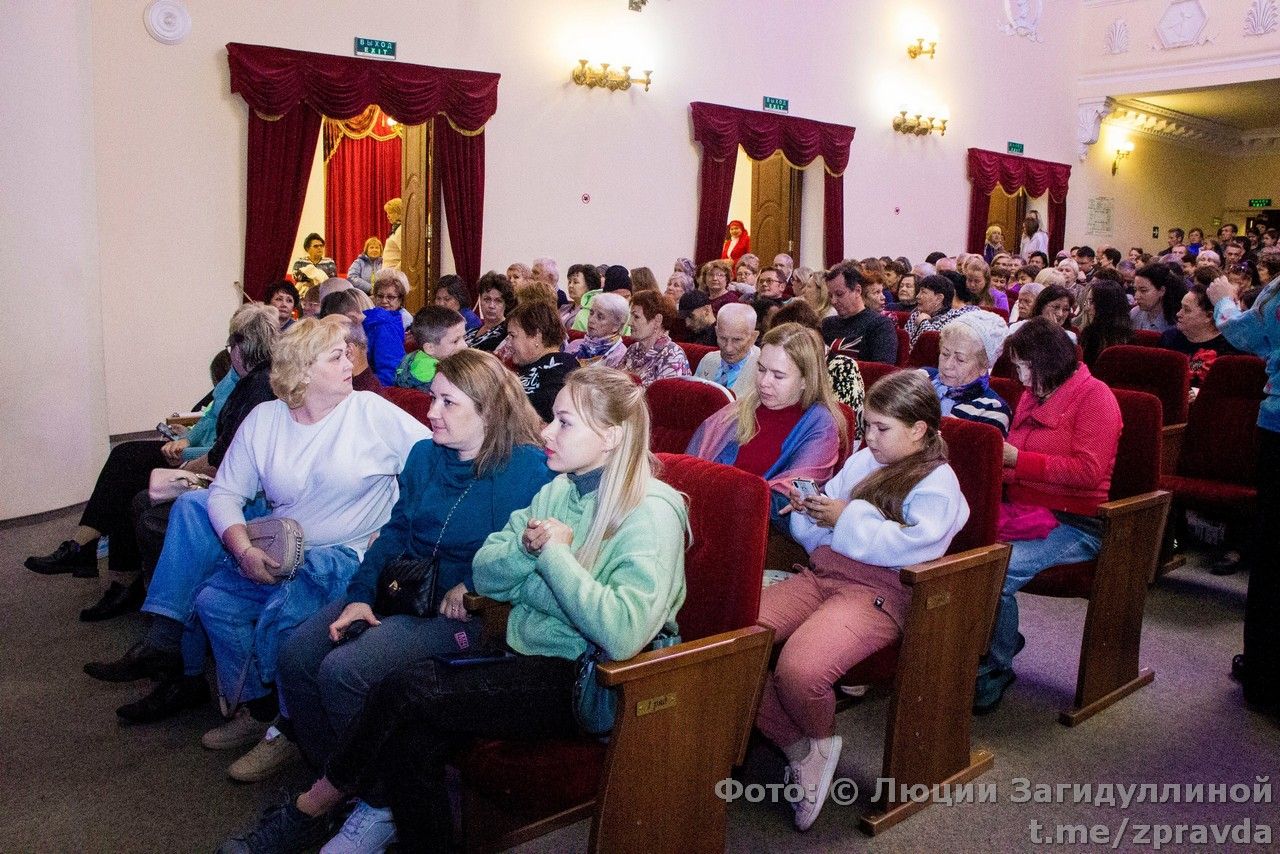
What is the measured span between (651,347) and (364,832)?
9.61 feet

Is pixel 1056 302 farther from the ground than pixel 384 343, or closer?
farther from the ground

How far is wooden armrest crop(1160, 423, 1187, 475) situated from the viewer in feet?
13.9

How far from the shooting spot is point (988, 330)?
3932 mm

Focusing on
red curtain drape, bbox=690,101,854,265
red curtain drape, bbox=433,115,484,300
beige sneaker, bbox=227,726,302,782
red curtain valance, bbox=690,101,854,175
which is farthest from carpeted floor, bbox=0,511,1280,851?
red curtain valance, bbox=690,101,854,175

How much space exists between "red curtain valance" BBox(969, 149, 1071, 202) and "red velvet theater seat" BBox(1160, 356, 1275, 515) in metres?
9.20

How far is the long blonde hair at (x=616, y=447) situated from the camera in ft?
6.63

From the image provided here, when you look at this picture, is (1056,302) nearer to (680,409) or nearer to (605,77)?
(680,409)

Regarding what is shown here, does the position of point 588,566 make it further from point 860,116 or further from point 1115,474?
point 860,116

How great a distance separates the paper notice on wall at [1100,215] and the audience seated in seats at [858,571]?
1385cm

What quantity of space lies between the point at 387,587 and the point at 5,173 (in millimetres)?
3699

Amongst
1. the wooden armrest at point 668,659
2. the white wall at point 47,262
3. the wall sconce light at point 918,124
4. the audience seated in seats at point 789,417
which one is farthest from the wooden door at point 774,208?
the wooden armrest at point 668,659

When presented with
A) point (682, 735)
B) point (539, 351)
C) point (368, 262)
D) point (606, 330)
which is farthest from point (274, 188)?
point (682, 735)

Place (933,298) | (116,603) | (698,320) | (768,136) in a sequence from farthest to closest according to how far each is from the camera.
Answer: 1. (768,136)
2. (933,298)
3. (698,320)
4. (116,603)

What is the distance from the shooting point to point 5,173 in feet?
15.7
